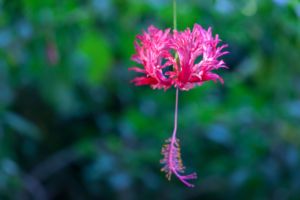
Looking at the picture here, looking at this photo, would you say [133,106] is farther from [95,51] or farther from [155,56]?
[155,56]

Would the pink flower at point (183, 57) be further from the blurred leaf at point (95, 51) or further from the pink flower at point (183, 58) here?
the blurred leaf at point (95, 51)

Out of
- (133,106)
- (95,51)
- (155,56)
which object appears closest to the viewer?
(155,56)

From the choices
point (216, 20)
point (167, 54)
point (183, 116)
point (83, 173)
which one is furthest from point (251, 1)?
point (83, 173)

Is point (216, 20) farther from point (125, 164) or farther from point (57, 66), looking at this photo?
point (125, 164)

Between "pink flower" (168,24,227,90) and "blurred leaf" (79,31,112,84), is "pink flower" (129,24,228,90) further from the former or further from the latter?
"blurred leaf" (79,31,112,84)

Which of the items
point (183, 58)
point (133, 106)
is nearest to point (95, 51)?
point (133, 106)

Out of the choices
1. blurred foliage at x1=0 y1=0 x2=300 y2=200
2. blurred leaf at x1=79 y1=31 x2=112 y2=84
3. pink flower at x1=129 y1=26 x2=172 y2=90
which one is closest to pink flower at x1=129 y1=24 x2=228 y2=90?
pink flower at x1=129 y1=26 x2=172 y2=90

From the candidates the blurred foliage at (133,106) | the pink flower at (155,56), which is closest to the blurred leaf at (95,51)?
the blurred foliage at (133,106)

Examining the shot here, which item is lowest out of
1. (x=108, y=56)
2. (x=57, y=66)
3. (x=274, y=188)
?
(x=274, y=188)
